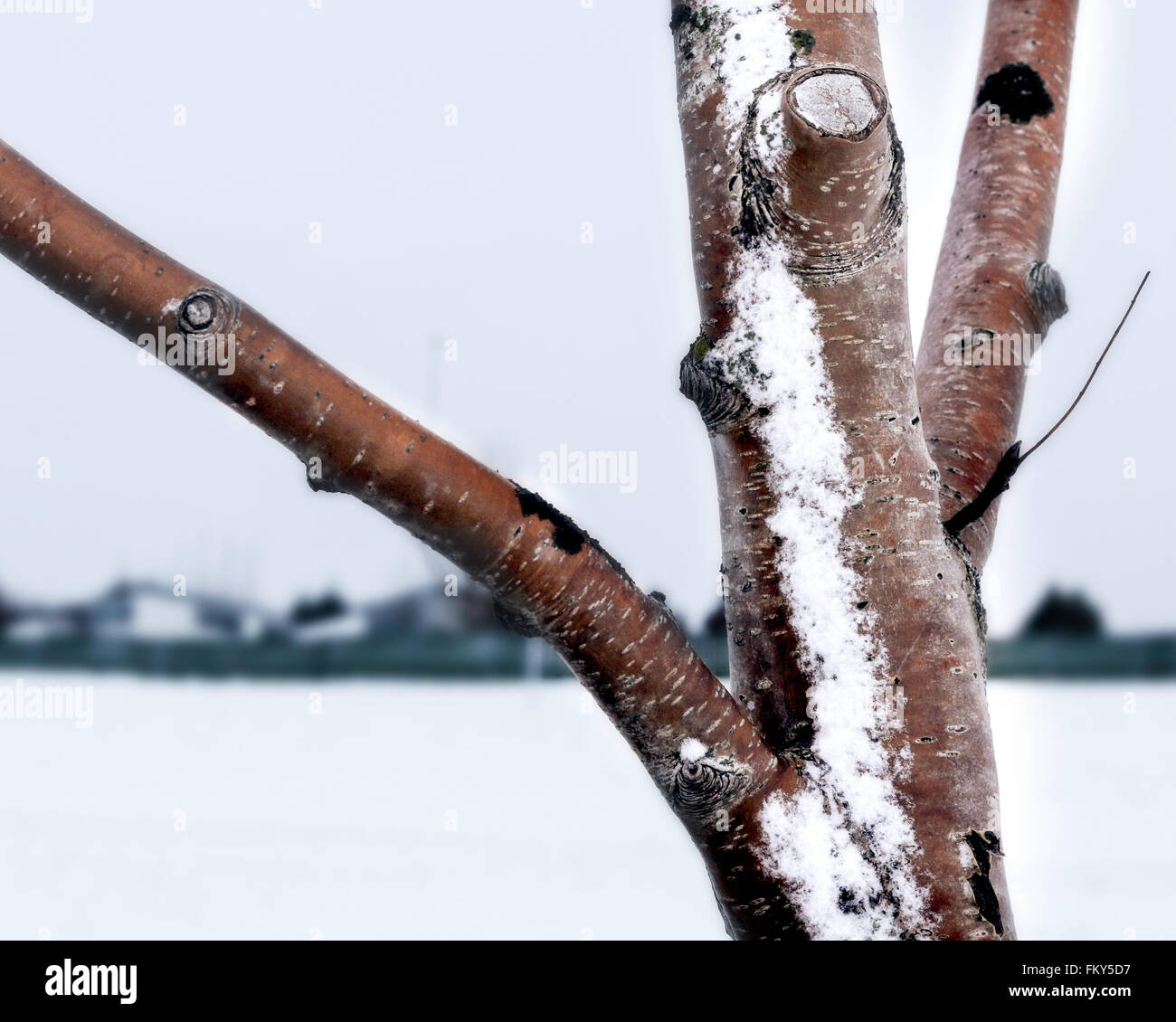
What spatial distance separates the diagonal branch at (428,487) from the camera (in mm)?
884

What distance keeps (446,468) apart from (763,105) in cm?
50

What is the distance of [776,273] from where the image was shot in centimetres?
104

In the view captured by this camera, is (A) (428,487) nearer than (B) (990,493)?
Yes

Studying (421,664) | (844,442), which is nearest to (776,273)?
(844,442)

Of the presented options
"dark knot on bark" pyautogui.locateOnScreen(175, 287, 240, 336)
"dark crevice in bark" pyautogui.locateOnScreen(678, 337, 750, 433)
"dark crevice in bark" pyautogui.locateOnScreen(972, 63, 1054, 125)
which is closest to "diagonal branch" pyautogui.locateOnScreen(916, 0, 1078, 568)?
"dark crevice in bark" pyautogui.locateOnScreen(972, 63, 1054, 125)

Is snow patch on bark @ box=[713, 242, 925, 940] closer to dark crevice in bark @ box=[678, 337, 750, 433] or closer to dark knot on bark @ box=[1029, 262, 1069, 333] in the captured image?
dark crevice in bark @ box=[678, 337, 750, 433]

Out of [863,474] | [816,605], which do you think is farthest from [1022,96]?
[816,605]

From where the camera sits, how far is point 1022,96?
152cm

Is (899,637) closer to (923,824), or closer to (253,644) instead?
(923,824)

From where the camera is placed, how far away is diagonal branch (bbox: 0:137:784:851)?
2.90ft

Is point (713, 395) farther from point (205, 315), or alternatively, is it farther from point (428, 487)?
point (205, 315)

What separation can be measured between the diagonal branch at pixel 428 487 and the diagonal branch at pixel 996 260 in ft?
1.53

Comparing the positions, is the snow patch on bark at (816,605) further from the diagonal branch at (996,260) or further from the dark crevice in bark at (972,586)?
the diagonal branch at (996,260)

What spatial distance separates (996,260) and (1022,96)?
1.04 ft
